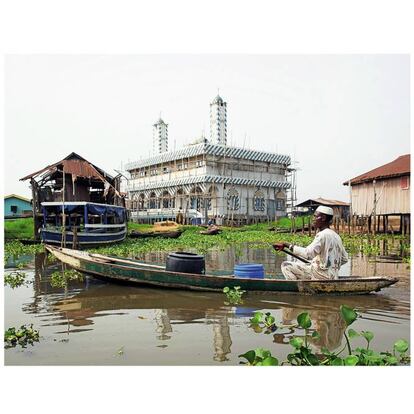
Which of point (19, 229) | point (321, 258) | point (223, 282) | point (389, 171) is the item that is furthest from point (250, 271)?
point (19, 229)

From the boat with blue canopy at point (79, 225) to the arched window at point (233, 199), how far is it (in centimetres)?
1446

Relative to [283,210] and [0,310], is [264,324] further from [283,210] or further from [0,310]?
[283,210]

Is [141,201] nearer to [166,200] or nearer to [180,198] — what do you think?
[166,200]

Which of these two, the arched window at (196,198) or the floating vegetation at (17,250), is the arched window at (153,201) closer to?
the arched window at (196,198)

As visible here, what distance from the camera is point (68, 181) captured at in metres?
20.0

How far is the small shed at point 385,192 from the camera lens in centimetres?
2059

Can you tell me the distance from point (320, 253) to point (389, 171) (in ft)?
54.8

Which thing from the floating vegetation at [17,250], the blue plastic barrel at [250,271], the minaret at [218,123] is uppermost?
the minaret at [218,123]

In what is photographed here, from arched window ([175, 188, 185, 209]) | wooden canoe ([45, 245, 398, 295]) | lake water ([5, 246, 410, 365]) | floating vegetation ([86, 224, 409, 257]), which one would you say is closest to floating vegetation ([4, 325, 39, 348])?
lake water ([5, 246, 410, 365])

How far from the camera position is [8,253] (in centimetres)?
1459

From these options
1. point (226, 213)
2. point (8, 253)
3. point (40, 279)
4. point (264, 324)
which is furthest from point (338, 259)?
point (226, 213)

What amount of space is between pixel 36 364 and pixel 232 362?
7.24 feet

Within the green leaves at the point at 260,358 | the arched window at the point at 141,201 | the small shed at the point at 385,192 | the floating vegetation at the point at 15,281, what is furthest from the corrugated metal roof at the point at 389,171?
the arched window at the point at 141,201

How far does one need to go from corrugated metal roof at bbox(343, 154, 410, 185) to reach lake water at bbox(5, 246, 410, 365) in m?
13.0
